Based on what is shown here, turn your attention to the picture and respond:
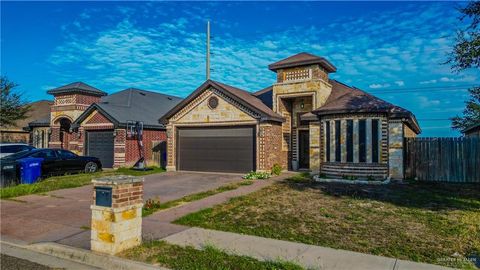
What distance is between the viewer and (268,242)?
6504 mm

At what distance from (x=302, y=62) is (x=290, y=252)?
1594cm

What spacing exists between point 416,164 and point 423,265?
1306 centimetres

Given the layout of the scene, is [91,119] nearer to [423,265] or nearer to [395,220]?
[395,220]

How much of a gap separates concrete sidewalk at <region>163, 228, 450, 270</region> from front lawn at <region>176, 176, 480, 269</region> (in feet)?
1.07

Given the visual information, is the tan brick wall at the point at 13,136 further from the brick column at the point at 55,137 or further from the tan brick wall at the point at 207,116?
the tan brick wall at the point at 207,116

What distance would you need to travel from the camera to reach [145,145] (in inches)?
957

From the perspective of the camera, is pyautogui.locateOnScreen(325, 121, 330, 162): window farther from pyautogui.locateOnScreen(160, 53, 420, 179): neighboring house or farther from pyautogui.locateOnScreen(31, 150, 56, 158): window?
pyautogui.locateOnScreen(31, 150, 56, 158): window

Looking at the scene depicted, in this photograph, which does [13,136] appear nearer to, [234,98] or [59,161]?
[59,161]

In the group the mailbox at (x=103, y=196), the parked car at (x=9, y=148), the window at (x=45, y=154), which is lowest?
the mailbox at (x=103, y=196)

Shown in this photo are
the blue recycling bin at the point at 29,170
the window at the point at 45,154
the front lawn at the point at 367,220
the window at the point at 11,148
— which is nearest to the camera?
the front lawn at the point at 367,220

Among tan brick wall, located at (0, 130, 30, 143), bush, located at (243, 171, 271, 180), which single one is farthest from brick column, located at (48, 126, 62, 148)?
bush, located at (243, 171, 271, 180)

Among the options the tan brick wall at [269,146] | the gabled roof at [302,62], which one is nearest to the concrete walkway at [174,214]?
the tan brick wall at [269,146]

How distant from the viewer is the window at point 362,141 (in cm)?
1575

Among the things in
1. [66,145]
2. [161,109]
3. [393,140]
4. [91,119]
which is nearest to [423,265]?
[393,140]
